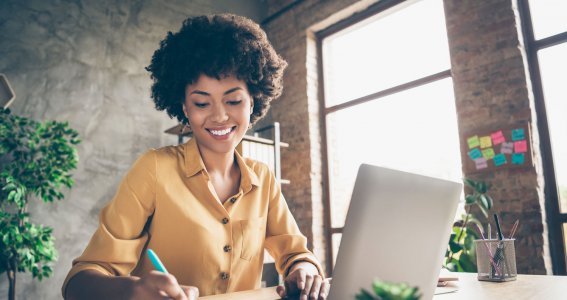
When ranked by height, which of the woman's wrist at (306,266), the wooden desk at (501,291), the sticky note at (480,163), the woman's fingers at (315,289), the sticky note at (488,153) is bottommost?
the wooden desk at (501,291)

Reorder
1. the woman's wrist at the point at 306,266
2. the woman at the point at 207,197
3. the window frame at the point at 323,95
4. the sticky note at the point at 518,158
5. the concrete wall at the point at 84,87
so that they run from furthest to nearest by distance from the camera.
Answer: the window frame at the point at 323,95 < the concrete wall at the point at 84,87 < the sticky note at the point at 518,158 < the woman's wrist at the point at 306,266 < the woman at the point at 207,197

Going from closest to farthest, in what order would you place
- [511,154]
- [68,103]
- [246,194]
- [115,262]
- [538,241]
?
[115,262] → [246,194] → [538,241] → [511,154] → [68,103]

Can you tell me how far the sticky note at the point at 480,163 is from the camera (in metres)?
3.16

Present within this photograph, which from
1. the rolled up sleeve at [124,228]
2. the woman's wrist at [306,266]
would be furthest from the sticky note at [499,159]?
the rolled up sleeve at [124,228]

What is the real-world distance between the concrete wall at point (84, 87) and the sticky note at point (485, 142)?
9.27ft

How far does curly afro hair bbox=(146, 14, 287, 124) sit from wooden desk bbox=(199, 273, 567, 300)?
0.66 metres

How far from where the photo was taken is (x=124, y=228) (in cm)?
109

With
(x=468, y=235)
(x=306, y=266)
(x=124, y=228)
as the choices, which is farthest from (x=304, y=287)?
(x=468, y=235)

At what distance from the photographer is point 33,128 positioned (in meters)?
3.24

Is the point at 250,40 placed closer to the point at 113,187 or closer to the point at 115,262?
the point at 115,262

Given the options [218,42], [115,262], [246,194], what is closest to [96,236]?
[115,262]

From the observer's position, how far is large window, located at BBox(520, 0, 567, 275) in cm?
295

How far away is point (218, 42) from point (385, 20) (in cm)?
328

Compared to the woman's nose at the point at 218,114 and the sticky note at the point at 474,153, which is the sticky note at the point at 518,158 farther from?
the woman's nose at the point at 218,114
